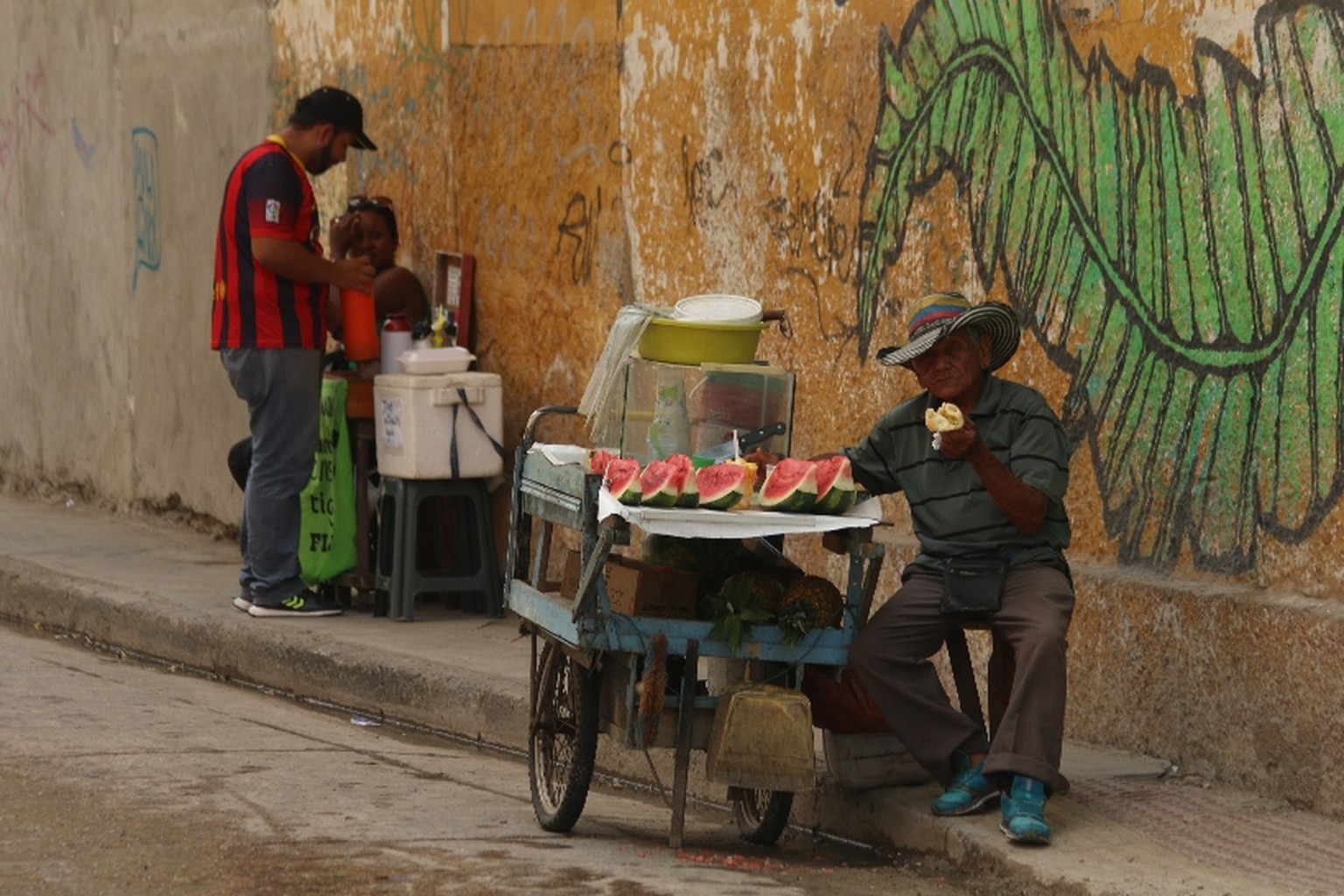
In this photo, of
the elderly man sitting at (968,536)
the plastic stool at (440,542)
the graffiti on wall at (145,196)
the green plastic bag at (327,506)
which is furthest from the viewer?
the graffiti on wall at (145,196)

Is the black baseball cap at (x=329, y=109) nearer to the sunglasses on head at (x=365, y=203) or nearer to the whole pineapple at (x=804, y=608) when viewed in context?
the sunglasses on head at (x=365, y=203)

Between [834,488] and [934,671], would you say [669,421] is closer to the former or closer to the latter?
[834,488]

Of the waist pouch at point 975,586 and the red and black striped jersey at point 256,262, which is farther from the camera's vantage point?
the red and black striped jersey at point 256,262

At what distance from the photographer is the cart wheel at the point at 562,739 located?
236 inches

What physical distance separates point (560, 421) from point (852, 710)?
3.66m

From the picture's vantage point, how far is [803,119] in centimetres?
814

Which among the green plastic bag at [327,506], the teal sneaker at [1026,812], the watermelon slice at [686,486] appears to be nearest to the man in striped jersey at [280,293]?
the green plastic bag at [327,506]

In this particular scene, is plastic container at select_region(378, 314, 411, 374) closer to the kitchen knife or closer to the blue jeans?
the blue jeans

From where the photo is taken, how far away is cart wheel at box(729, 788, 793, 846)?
603cm

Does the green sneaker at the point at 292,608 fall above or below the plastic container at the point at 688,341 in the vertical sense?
below

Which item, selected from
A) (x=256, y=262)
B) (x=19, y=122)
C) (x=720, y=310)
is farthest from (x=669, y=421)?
(x=19, y=122)

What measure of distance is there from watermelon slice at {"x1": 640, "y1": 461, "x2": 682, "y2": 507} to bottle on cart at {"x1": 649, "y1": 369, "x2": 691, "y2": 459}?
0.46m

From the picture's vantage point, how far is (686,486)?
18.4 feet

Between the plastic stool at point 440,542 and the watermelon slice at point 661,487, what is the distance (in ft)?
12.1
